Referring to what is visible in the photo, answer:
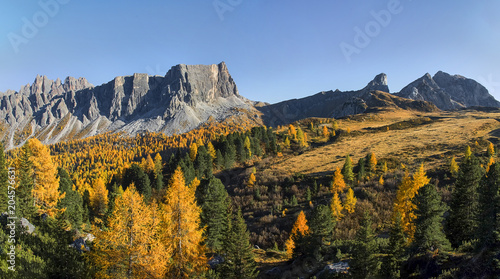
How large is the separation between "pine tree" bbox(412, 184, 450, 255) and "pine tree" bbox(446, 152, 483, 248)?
4.55 meters

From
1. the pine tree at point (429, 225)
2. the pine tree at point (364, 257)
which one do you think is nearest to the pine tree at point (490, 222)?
the pine tree at point (429, 225)

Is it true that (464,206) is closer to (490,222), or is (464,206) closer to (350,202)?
(490,222)

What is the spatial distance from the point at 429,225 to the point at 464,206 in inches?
291

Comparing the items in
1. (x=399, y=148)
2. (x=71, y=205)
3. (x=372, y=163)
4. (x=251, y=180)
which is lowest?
(x=251, y=180)

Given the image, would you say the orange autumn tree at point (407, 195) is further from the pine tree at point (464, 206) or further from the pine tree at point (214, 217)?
the pine tree at point (214, 217)

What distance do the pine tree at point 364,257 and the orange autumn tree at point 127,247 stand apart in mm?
14522

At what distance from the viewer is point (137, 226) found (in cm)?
1201

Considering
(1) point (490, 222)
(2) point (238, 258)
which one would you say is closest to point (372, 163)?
(1) point (490, 222)

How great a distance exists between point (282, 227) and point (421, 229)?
2801 cm

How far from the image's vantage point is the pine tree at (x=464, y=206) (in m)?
20.8

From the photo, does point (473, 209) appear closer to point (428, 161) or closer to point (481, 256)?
point (481, 256)

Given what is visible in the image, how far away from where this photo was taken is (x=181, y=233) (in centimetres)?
1572

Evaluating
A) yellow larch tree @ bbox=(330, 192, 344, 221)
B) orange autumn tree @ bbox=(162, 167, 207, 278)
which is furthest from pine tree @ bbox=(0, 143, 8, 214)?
yellow larch tree @ bbox=(330, 192, 344, 221)

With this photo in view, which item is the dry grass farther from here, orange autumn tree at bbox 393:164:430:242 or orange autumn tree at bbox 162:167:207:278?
orange autumn tree at bbox 162:167:207:278
